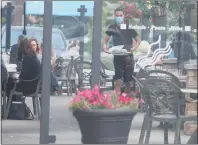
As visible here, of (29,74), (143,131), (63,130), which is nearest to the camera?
(143,131)

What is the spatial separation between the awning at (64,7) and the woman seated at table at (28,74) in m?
0.53

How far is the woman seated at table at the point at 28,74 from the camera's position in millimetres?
9016

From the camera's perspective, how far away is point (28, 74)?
30.3 ft

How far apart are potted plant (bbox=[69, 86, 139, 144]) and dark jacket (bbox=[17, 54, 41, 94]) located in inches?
44.7

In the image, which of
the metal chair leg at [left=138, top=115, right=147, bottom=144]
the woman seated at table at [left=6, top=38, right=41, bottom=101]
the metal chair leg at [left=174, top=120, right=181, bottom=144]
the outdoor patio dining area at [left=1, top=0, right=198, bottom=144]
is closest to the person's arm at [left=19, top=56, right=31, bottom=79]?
the woman seated at table at [left=6, top=38, right=41, bottom=101]

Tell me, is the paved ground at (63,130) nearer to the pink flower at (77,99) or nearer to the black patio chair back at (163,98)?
the black patio chair back at (163,98)

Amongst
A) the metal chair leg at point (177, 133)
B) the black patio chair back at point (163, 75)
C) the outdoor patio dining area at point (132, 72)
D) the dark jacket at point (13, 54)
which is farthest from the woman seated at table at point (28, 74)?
the metal chair leg at point (177, 133)

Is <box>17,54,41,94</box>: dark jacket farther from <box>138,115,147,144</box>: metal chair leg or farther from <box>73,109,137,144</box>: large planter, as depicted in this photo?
<box>138,115,147,144</box>: metal chair leg

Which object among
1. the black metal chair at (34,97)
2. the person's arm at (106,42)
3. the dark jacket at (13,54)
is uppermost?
the person's arm at (106,42)

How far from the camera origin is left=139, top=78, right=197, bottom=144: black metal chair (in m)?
8.33

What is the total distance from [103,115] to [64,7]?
1437mm

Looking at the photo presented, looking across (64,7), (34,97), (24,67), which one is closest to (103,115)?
(64,7)

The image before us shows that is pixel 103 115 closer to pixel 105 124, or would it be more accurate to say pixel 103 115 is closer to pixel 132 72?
pixel 105 124

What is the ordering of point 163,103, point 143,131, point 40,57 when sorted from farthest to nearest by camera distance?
point 40,57 < point 143,131 < point 163,103
